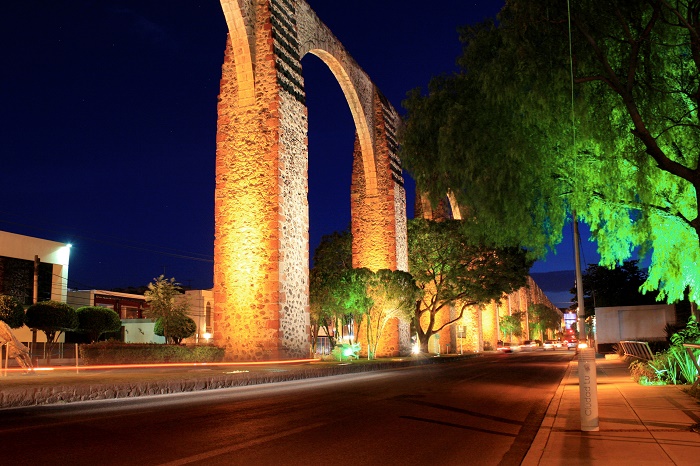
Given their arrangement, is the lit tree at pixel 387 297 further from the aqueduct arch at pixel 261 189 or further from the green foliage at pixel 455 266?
the green foliage at pixel 455 266

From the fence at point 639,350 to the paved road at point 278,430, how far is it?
19.4 ft

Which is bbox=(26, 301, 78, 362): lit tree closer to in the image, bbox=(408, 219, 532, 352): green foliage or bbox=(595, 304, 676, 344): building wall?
bbox=(408, 219, 532, 352): green foliage

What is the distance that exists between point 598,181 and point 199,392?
8.49 metres

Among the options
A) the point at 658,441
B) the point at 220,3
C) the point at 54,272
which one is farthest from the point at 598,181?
the point at 54,272

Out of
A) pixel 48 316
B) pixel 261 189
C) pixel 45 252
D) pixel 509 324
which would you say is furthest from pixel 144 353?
pixel 509 324

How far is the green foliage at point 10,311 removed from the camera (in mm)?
31672

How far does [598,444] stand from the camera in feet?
20.9

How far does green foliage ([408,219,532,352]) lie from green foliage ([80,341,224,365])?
18312 mm

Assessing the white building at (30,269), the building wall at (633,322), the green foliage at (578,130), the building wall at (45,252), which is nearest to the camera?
the green foliage at (578,130)

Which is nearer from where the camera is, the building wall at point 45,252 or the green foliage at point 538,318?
the building wall at point 45,252

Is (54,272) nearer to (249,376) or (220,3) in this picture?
(220,3)

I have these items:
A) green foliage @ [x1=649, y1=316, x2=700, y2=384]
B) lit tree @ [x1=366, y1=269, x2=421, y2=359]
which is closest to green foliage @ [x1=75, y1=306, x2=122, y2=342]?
lit tree @ [x1=366, y1=269, x2=421, y2=359]

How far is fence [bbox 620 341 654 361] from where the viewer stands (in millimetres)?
16452

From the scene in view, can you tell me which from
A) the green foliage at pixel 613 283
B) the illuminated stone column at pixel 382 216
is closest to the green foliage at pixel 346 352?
the illuminated stone column at pixel 382 216
